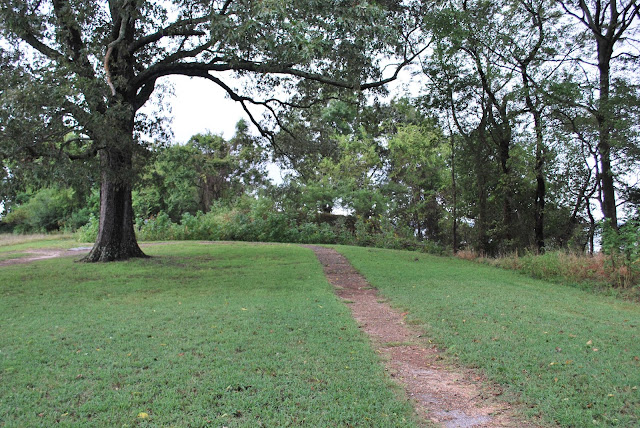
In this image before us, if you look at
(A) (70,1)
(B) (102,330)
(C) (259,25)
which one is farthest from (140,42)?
(B) (102,330)

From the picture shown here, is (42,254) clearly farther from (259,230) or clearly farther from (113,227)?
(259,230)

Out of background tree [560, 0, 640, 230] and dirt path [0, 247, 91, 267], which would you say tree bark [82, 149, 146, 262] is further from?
background tree [560, 0, 640, 230]

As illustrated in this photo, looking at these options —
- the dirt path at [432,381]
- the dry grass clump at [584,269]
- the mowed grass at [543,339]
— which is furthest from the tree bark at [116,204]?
the dry grass clump at [584,269]

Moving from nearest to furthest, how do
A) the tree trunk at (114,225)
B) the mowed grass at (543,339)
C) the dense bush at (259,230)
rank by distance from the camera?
1. the mowed grass at (543,339)
2. the tree trunk at (114,225)
3. the dense bush at (259,230)

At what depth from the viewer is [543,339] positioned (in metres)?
5.28

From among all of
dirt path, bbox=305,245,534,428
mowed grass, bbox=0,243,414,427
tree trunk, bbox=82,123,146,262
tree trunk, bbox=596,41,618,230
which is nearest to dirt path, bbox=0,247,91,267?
tree trunk, bbox=82,123,146,262

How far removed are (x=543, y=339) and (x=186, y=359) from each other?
4188 mm

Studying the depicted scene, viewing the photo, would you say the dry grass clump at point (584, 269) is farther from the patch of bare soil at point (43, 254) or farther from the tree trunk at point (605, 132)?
the patch of bare soil at point (43, 254)

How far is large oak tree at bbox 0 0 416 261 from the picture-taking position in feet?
26.4

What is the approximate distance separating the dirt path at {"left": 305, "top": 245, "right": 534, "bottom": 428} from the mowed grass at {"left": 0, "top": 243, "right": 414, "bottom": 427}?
21 cm

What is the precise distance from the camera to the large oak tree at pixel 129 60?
8.05m

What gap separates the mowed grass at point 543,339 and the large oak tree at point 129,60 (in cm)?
531

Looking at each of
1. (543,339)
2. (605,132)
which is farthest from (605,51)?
(543,339)

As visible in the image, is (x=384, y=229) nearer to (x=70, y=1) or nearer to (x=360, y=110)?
(x=360, y=110)
